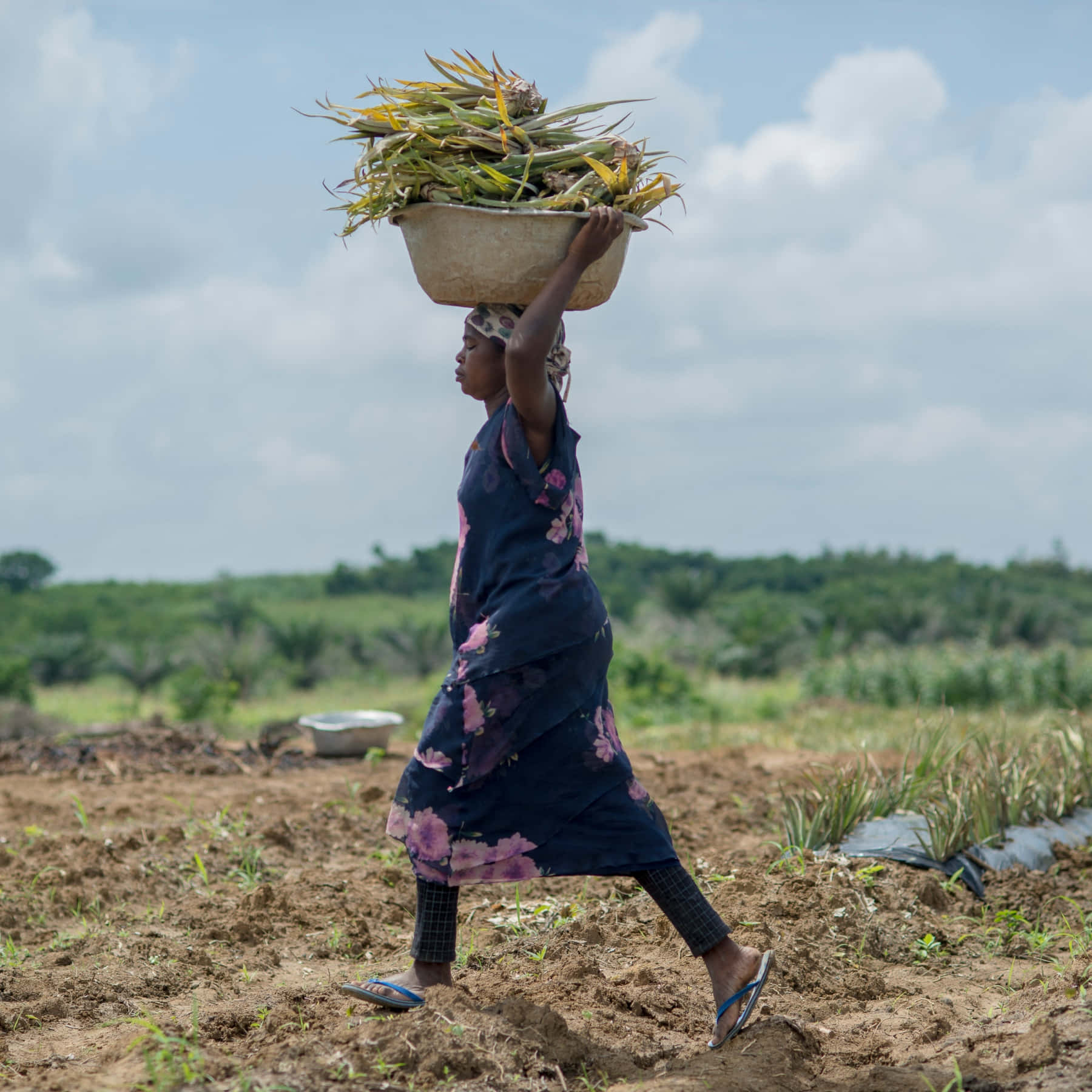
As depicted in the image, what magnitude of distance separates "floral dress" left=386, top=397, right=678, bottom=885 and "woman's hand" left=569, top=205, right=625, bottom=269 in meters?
0.37

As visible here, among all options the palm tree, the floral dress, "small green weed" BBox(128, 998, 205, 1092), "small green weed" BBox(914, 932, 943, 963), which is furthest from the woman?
the palm tree

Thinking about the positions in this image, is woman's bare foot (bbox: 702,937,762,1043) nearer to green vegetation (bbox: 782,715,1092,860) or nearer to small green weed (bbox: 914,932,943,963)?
small green weed (bbox: 914,932,943,963)

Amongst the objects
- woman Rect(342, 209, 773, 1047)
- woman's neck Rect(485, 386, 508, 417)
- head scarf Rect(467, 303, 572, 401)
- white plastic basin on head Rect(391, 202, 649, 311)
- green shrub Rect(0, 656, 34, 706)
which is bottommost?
green shrub Rect(0, 656, 34, 706)

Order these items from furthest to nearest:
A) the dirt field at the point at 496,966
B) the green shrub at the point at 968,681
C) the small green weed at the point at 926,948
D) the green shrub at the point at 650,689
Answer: the green shrub at the point at 650,689 < the green shrub at the point at 968,681 < the small green weed at the point at 926,948 < the dirt field at the point at 496,966

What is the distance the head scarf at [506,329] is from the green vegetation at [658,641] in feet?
10.8

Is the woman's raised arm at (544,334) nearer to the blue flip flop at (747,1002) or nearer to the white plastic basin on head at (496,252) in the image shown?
the white plastic basin on head at (496,252)

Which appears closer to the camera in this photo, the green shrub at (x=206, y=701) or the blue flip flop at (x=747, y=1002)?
the blue flip flop at (x=747, y=1002)

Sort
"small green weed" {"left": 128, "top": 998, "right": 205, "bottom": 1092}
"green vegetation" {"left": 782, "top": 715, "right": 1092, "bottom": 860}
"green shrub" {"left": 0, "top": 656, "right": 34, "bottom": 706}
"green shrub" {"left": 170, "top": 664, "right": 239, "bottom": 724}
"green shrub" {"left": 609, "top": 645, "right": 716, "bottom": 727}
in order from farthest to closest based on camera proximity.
Answer: "green shrub" {"left": 0, "top": 656, "right": 34, "bottom": 706}, "green shrub" {"left": 609, "top": 645, "right": 716, "bottom": 727}, "green shrub" {"left": 170, "top": 664, "right": 239, "bottom": 724}, "green vegetation" {"left": 782, "top": 715, "right": 1092, "bottom": 860}, "small green weed" {"left": 128, "top": 998, "right": 205, "bottom": 1092}

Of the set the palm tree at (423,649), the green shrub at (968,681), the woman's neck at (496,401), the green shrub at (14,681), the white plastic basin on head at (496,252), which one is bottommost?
the green shrub at (14,681)

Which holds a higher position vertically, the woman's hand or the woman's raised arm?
the woman's hand

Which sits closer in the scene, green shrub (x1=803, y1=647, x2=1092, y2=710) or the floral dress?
the floral dress

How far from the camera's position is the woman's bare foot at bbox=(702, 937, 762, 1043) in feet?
8.96

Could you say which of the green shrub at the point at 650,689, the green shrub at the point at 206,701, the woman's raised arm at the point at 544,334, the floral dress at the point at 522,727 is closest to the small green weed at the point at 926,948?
the floral dress at the point at 522,727

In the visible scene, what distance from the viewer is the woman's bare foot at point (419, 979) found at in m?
2.77
